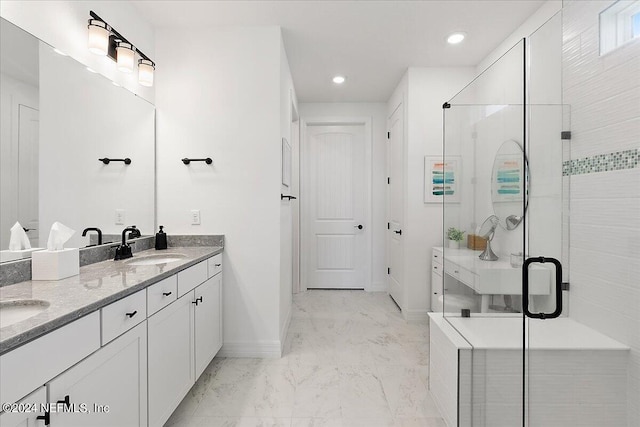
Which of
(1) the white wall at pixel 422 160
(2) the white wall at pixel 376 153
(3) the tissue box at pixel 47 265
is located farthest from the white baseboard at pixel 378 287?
(3) the tissue box at pixel 47 265

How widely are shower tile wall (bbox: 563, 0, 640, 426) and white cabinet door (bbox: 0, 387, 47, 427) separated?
1.74 metres

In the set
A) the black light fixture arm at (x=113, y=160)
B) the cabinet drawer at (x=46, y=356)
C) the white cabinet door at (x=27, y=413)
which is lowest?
the white cabinet door at (x=27, y=413)

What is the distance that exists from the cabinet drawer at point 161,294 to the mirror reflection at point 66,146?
0.62m

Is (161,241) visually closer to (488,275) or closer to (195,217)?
(195,217)

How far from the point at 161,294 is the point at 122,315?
32 cm

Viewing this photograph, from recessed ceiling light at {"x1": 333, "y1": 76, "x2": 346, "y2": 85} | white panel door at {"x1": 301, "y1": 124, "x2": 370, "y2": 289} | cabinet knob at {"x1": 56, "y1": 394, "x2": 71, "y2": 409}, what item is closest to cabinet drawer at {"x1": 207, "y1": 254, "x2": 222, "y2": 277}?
cabinet knob at {"x1": 56, "y1": 394, "x2": 71, "y2": 409}

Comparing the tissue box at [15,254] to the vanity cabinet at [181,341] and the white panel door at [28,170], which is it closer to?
the white panel door at [28,170]

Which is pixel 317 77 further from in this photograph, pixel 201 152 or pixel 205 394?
pixel 205 394

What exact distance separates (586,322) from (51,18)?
2.80m

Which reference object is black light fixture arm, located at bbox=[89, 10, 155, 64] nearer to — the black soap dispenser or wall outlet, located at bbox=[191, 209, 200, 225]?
wall outlet, located at bbox=[191, 209, 200, 225]

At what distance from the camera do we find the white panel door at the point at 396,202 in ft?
12.6

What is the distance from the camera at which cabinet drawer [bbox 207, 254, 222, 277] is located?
Result: 2.36 meters

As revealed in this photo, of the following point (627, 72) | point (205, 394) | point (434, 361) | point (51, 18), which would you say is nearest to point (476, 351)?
point (434, 361)

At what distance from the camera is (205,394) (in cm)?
210
